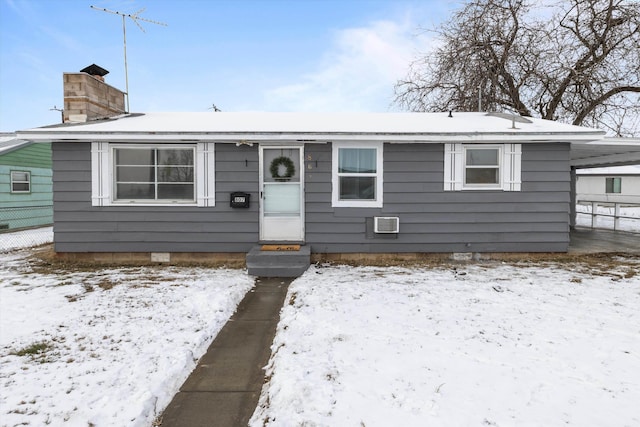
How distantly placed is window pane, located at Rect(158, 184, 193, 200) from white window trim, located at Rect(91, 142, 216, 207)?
0.55 ft

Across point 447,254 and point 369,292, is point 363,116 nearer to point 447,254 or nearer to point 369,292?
point 447,254

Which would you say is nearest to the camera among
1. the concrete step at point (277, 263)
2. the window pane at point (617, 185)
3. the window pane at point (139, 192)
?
the concrete step at point (277, 263)

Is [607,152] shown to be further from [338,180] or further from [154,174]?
[154,174]

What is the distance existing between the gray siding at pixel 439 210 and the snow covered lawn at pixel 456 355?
1702 millimetres

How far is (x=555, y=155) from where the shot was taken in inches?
284

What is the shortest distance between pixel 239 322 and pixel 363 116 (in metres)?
6.78

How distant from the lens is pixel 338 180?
7277mm

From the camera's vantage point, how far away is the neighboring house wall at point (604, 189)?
25.8 metres

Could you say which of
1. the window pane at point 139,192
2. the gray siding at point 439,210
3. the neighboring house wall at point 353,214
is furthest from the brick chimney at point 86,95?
the gray siding at point 439,210

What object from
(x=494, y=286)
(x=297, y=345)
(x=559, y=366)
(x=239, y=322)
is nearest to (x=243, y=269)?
(x=239, y=322)

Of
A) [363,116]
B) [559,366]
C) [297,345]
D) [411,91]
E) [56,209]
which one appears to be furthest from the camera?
[411,91]

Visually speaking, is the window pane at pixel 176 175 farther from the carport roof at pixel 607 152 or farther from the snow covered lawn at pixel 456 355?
the carport roof at pixel 607 152

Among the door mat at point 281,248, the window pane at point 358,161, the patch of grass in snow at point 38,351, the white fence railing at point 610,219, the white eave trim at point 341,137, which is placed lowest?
the patch of grass in snow at point 38,351

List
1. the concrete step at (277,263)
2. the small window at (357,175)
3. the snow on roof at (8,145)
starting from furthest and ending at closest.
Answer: the snow on roof at (8,145)
the small window at (357,175)
the concrete step at (277,263)
